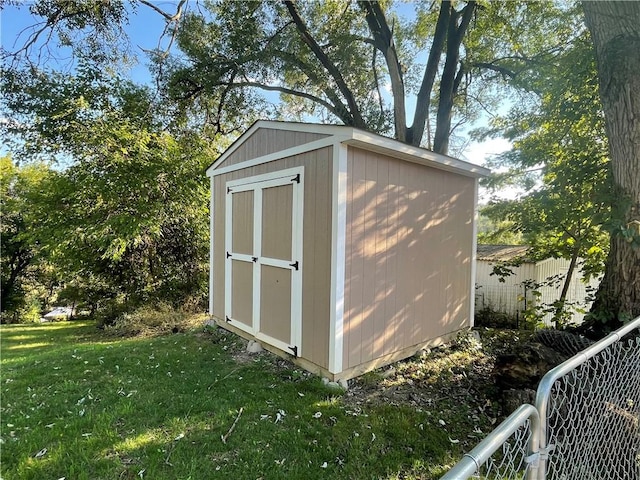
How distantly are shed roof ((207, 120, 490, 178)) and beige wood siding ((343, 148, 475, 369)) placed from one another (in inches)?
3.6

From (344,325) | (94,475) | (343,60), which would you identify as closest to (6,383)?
(94,475)

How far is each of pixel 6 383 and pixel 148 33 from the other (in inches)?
259

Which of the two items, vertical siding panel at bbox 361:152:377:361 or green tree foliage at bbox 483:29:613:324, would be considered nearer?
vertical siding panel at bbox 361:152:377:361

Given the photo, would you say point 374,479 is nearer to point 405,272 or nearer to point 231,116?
point 405,272

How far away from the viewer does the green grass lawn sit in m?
2.10

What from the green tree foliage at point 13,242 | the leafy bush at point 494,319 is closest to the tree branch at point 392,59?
the leafy bush at point 494,319

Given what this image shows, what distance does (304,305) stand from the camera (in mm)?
3531

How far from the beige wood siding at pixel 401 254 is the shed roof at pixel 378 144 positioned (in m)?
0.09

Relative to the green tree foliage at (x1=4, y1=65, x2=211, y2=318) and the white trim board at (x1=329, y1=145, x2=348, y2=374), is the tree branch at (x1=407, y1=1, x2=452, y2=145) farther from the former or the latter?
the white trim board at (x1=329, y1=145, x2=348, y2=374)

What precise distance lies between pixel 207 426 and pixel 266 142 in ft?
9.99

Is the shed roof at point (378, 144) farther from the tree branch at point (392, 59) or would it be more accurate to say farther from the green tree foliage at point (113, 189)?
the tree branch at point (392, 59)

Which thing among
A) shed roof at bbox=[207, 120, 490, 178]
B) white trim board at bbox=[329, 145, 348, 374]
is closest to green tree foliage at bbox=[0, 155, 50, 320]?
shed roof at bbox=[207, 120, 490, 178]

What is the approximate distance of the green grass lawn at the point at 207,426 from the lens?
2.10 meters

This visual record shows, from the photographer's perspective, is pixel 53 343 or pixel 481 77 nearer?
Result: pixel 53 343
